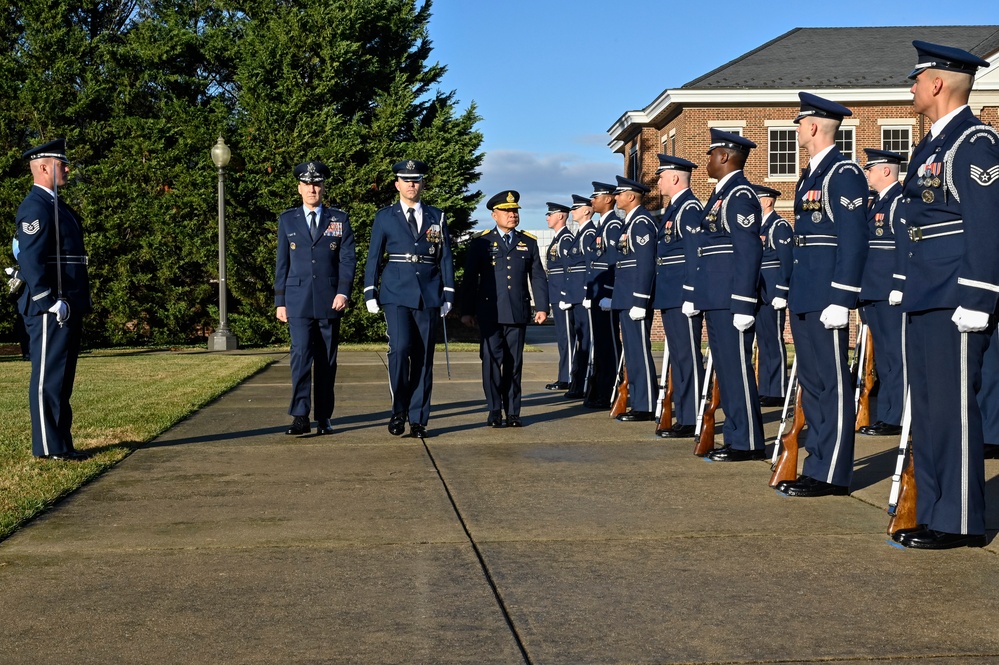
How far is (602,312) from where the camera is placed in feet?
40.8

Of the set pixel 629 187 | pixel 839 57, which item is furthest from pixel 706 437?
pixel 839 57

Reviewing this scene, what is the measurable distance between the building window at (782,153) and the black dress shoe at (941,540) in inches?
1248

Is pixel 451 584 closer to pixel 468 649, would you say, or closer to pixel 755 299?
pixel 468 649

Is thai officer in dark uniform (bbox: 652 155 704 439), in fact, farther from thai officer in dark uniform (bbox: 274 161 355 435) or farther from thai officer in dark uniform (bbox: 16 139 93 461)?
thai officer in dark uniform (bbox: 16 139 93 461)

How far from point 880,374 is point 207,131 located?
1971cm

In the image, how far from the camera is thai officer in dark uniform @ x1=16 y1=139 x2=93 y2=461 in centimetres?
792

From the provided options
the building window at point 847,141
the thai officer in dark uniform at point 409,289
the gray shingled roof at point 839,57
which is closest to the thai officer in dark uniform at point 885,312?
the thai officer in dark uniform at point 409,289

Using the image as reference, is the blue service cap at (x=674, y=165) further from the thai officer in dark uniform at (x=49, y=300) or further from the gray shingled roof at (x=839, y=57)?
the gray shingled roof at (x=839, y=57)

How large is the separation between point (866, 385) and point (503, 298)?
3.51 meters

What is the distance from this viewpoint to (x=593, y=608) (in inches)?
176

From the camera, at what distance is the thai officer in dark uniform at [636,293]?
400 inches

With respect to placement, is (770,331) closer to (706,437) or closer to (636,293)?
(636,293)

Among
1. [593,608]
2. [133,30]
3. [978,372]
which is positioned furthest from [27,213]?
[133,30]

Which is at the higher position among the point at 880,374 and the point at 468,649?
the point at 880,374
